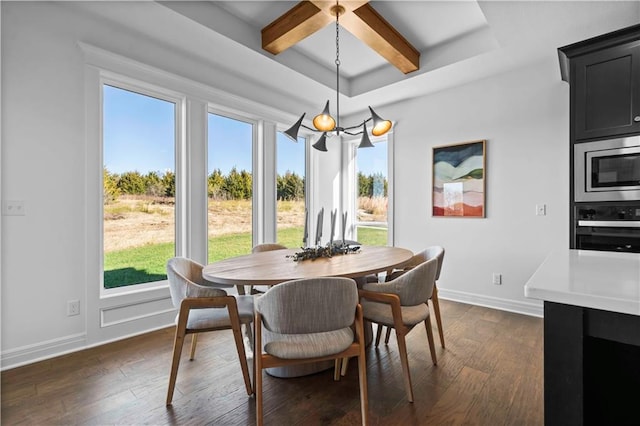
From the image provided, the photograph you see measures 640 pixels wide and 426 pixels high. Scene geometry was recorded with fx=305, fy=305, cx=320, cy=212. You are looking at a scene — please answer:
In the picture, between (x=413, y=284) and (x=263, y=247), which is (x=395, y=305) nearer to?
(x=413, y=284)

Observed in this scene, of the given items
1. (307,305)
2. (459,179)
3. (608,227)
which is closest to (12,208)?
(307,305)

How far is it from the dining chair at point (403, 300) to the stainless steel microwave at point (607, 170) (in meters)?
1.54

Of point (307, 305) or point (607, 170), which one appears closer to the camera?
point (307, 305)

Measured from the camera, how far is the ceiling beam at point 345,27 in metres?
2.44

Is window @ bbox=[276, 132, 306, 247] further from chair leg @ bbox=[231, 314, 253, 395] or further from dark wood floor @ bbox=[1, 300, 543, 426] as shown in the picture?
chair leg @ bbox=[231, 314, 253, 395]

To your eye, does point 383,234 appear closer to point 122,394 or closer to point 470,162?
point 470,162

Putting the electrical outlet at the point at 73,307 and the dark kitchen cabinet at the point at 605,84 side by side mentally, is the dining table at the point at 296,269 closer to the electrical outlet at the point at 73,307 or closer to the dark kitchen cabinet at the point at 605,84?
the electrical outlet at the point at 73,307

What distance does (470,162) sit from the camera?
3.62m

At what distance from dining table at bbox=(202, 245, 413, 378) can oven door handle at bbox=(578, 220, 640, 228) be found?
54.4 inches

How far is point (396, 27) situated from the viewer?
2.92m

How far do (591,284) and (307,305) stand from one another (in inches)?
38.6

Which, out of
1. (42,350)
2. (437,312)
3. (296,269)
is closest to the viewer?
(296,269)

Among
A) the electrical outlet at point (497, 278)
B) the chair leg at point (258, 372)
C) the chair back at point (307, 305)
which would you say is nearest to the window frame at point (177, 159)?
the chair leg at point (258, 372)

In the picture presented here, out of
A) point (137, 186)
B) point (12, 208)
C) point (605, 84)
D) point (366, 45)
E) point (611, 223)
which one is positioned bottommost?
point (611, 223)
